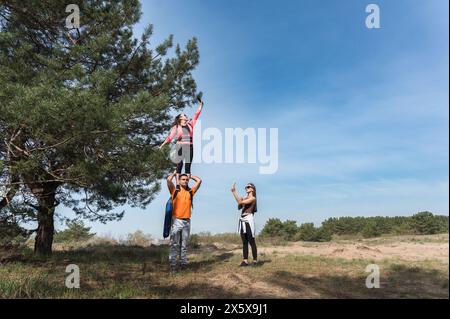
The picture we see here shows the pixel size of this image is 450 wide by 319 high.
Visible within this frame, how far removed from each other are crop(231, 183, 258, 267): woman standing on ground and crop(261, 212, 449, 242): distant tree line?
13.4 m

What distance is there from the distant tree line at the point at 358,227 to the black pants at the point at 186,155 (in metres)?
14.3

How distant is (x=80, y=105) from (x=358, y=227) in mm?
24010

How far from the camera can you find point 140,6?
35.7 ft

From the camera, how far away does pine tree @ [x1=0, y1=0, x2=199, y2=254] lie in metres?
7.05

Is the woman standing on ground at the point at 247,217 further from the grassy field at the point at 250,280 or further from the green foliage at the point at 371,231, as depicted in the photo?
the green foliage at the point at 371,231

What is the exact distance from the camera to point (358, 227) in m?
25.9

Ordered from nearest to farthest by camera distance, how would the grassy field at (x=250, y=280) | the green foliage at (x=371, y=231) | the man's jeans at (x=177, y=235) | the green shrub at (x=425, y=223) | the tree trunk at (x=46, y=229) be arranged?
the grassy field at (x=250, y=280) → the man's jeans at (x=177, y=235) → the tree trunk at (x=46, y=229) → the green shrub at (x=425, y=223) → the green foliage at (x=371, y=231)

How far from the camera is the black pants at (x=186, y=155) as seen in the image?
7.69 meters

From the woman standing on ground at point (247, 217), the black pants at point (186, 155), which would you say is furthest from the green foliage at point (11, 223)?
the woman standing on ground at point (247, 217)

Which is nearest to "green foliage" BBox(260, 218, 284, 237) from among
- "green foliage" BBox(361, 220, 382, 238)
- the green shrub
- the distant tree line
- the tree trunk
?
the distant tree line

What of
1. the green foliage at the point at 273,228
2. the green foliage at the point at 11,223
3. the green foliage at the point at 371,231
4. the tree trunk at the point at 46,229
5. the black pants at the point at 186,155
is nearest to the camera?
the black pants at the point at 186,155

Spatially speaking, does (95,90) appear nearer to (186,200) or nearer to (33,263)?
(186,200)
